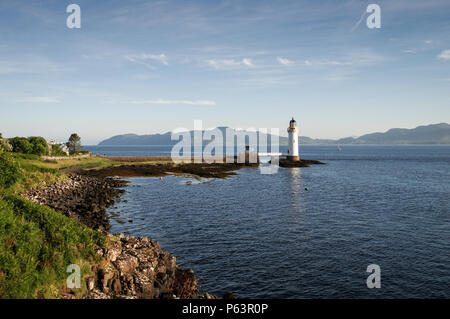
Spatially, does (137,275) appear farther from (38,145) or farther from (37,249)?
(38,145)

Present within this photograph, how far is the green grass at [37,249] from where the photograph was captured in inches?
479

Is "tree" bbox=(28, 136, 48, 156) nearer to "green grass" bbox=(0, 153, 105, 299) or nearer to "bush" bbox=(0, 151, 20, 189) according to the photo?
"bush" bbox=(0, 151, 20, 189)

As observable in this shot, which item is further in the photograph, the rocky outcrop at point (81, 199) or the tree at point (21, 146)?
the tree at point (21, 146)

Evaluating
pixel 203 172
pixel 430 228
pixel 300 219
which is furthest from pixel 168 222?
pixel 203 172

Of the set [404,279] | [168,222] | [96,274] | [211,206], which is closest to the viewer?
[96,274]

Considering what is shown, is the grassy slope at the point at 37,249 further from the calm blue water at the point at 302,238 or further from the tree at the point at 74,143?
the tree at the point at 74,143

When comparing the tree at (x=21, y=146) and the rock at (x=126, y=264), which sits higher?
the tree at (x=21, y=146)

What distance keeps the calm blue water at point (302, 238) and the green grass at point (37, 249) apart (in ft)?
25.9

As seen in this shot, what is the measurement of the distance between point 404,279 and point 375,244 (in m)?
6.40

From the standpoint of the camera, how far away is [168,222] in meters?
33.3

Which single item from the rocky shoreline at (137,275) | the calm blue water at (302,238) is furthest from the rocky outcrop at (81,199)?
the rocky shoreline at (137,275)

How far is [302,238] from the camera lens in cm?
2748

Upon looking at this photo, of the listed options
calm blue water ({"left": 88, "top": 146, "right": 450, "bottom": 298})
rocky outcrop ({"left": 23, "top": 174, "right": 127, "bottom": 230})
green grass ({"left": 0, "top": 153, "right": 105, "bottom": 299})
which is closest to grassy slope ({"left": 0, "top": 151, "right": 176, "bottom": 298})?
green grass ({"left": 0, "top": 153, "right": 105, "bottom": 299})
